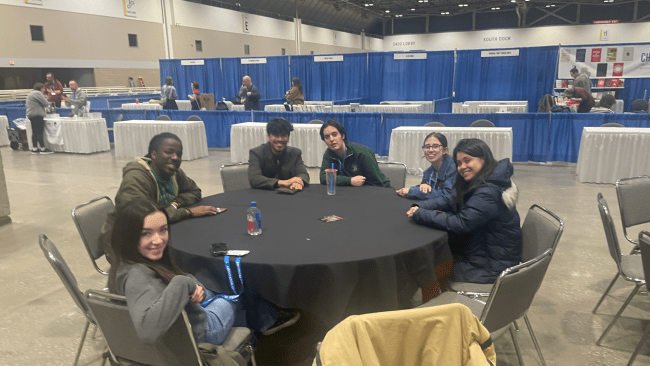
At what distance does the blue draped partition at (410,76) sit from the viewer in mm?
12771

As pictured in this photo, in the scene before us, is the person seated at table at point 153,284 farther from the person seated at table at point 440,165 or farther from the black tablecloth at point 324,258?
the person seated at table at point 440,165

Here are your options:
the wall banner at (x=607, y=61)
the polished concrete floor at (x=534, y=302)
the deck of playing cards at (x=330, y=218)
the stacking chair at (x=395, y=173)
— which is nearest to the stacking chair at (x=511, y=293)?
the polished concrete floor at (x=534, y=302)

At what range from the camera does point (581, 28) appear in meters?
25.2

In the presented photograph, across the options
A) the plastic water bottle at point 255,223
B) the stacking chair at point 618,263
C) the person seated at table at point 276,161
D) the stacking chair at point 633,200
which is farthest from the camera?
the person seated at table at point 276,161

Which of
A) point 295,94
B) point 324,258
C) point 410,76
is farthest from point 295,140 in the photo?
point 410,76

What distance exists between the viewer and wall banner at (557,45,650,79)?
11.9 meters

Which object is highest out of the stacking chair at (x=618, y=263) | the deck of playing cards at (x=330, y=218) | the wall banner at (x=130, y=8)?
the wall banner at (x=130, y=8)

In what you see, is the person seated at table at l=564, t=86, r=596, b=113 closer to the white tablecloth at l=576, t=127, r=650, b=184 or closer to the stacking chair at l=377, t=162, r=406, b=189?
the white tablecloth at l=576, t=127, r=650, b=184

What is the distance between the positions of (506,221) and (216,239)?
1569mm

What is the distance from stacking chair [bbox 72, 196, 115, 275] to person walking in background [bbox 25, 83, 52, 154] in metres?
8.06

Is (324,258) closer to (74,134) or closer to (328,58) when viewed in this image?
(74,134)

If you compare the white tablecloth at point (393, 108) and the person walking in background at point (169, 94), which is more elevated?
the person walking in background at point (169, 94)

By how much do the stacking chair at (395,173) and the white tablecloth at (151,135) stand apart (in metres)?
5.58

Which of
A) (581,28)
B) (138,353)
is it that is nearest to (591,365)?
(138,353)
